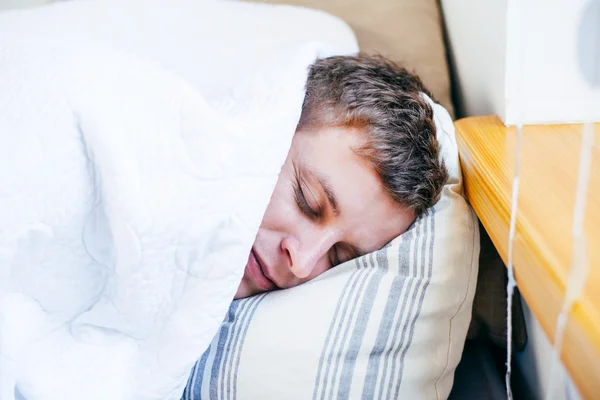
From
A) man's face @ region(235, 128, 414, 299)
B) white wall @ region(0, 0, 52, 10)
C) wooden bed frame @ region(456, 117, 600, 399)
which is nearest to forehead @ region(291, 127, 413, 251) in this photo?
man's face @ region(235, 128, 414, 299)

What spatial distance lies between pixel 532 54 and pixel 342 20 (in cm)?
48

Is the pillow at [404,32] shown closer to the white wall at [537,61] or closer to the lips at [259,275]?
the white wall at [537,61]

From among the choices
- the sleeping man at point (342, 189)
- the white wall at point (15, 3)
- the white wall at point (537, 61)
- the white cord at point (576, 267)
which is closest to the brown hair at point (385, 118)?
the sleeping man at point (342, 189)

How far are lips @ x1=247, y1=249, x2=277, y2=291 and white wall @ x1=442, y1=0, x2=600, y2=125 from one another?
15.0 inches

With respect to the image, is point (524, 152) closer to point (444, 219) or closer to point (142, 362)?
point (444, 219)

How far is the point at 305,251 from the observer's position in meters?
0.67

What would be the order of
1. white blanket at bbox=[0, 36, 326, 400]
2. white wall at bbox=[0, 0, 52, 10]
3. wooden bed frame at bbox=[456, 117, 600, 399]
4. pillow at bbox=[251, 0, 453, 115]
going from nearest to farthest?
wooden bed frame at bbox=[456, 117, 600, 399]
white blanket at bbox=[0, 36, 326, 400]
pillow at bbox=[251, 0, 453, 115]
white wall at bbox=[0, 0, 52, 10]

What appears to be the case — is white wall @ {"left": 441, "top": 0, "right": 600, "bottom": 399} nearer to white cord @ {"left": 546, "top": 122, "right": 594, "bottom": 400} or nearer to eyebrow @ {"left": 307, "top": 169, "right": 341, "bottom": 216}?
Answer: white cord @ {"left": 546, "top": 122, "right": 594, "bottom": 400}

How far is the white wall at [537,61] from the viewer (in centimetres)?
58

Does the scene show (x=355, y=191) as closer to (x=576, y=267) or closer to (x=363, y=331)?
(x=363, y=331)

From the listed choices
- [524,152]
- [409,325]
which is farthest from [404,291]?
[524,152]

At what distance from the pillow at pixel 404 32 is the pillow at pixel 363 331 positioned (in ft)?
1.36

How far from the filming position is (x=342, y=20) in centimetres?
101

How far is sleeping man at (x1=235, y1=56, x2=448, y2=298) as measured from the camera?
2.26 feet
